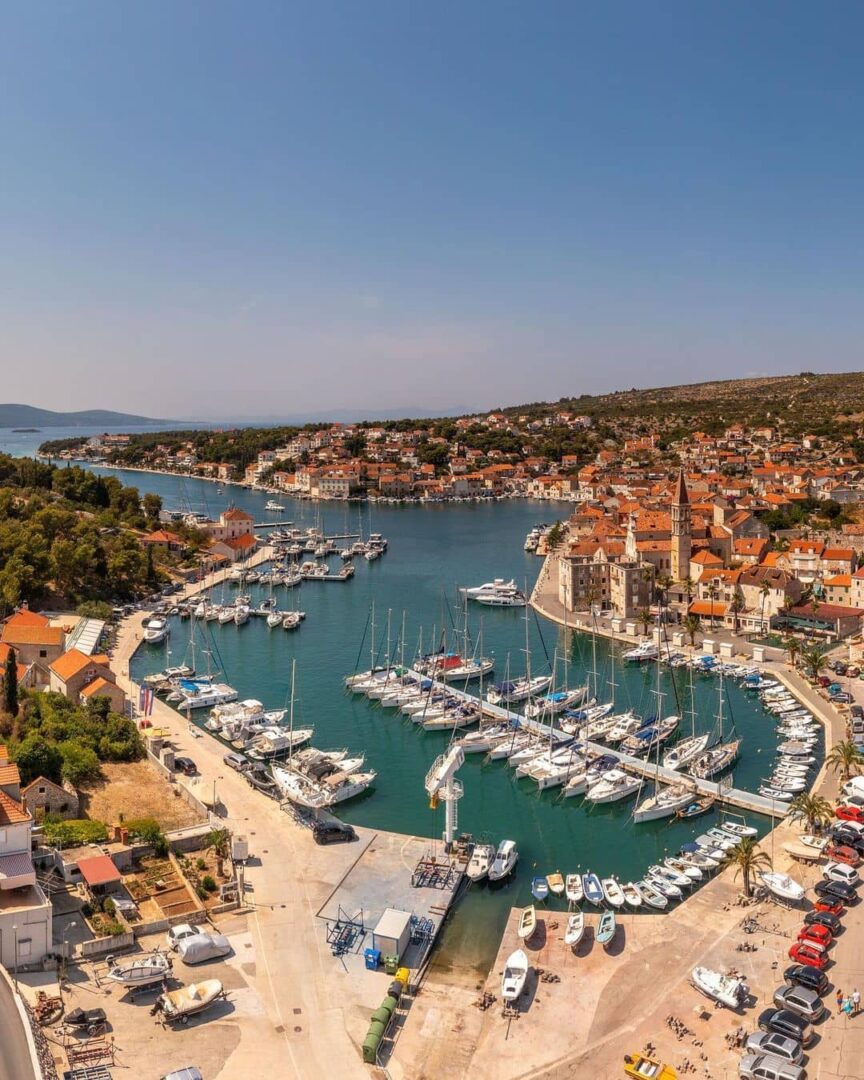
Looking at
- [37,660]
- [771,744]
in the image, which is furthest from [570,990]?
[37,660]

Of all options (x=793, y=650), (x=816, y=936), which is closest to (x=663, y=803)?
(x=816, y=936)

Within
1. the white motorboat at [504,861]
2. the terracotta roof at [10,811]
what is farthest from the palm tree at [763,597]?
the terracotta roof at [10,811]

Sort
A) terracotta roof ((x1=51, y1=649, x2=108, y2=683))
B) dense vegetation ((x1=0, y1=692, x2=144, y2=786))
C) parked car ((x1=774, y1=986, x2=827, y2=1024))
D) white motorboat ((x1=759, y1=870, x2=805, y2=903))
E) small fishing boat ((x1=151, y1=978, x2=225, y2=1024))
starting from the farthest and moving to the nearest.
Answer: terracotta roof ((x1=51, y1=649, x2=108, y2=683)) → dense vegetation ((x1=0, y1=692, x2=144, y2=786)) → white motorboat ((x1=759, y1=870, x2=805, y2=903)) → parked car ((x1=774, y1=986, x2=827, y2=1024)) → small fishing boat ((x1=151, y1=978, x2=225, y2=1024))

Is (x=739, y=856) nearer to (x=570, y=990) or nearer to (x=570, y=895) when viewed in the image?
(x=570, y=895)

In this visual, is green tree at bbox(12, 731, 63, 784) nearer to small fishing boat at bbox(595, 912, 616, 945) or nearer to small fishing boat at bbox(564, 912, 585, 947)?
small fishing boat at bbox(564, 912, 585, 947)

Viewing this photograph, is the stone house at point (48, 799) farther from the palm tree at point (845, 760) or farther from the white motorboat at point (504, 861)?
the palm tree at point (845, 760)

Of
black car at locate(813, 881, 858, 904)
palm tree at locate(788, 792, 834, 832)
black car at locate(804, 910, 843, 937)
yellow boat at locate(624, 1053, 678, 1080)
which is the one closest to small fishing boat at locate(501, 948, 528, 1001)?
yellow boat at locate(624, 1053, 678, 1080)
